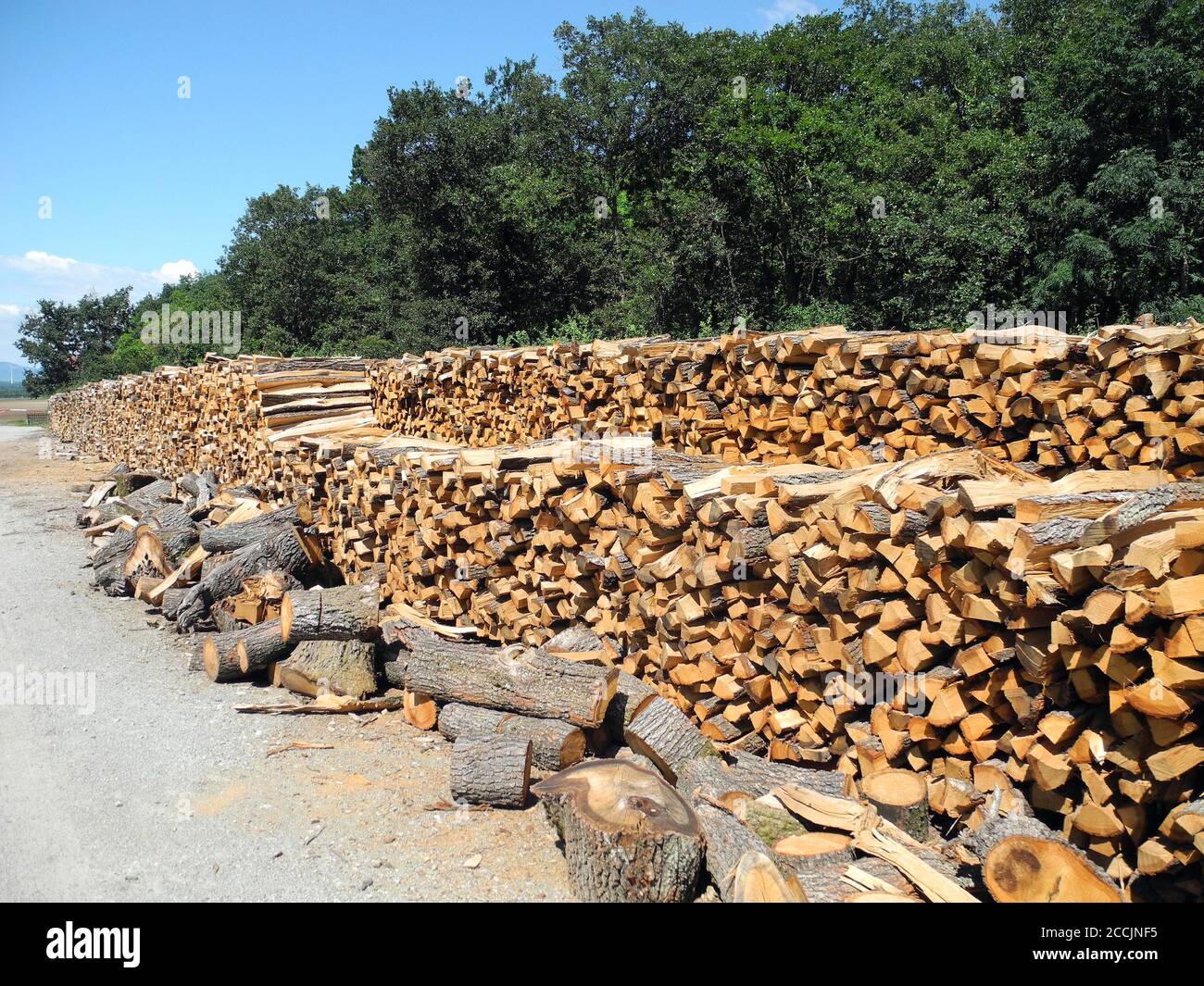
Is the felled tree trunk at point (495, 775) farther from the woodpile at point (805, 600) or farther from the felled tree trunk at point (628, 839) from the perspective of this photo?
the felled tree trunk at point (628, 839)

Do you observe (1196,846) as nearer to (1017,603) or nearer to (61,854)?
→ (1017,603)

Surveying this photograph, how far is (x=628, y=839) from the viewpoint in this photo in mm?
3104

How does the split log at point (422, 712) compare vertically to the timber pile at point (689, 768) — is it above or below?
below

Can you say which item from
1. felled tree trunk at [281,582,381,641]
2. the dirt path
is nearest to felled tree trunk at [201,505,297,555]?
the dirt path

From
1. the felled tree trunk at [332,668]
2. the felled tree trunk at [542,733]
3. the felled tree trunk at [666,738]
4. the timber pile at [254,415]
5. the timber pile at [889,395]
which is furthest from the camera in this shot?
the timber pile at [254,415]

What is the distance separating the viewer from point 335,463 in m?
7.62

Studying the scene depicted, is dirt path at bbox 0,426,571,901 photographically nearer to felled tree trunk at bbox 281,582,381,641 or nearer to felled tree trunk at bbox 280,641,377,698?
felled tree trunk at bbox 280,641,377,698

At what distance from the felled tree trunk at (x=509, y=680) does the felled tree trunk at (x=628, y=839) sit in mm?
883

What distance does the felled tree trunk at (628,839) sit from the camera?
10.2 ft

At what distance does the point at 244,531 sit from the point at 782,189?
43.1ft

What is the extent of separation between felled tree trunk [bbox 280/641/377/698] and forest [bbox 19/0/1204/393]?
11149 mm

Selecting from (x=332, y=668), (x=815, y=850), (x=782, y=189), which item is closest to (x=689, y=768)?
(x=815, y=850)

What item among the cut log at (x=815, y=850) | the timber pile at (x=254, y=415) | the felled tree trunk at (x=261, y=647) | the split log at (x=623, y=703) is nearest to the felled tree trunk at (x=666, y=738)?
the split log at (x=623, y=703)
